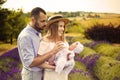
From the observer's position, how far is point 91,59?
5273mm

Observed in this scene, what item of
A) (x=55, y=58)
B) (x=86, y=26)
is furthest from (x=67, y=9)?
(x=55, y=58)

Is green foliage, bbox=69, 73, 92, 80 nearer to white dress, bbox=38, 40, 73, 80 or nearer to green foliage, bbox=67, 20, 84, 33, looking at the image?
green foliage, bbox=67, 20, 84, 33

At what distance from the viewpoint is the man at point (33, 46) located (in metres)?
2.38

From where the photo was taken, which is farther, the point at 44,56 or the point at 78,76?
the point at 78,76

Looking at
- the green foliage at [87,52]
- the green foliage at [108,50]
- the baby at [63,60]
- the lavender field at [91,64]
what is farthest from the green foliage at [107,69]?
the baby at [63,60]

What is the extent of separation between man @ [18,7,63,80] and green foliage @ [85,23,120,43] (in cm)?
299

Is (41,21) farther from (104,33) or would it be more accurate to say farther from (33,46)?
(104,33)

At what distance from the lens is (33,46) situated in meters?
2.42

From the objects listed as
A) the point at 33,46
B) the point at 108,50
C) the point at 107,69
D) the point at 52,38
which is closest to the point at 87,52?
the point at 108,50

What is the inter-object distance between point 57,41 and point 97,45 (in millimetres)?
3154

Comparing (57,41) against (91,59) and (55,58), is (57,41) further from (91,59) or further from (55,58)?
(91,59)

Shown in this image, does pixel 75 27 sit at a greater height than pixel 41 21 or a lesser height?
lesser

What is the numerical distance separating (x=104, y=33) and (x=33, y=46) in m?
3.26

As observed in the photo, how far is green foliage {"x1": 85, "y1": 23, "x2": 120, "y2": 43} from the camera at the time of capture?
536 centimetres
